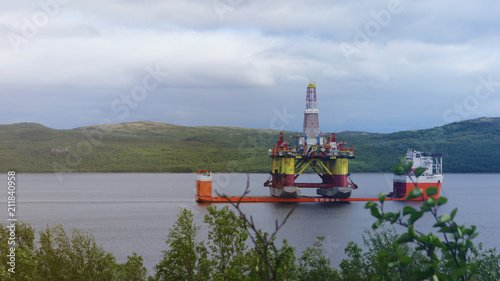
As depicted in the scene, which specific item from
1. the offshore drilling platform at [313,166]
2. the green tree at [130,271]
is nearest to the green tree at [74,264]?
the green tree at [130,271]

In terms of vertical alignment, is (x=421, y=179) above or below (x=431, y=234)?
below

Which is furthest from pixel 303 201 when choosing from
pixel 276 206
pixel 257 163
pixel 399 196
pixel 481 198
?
pixel 257 163

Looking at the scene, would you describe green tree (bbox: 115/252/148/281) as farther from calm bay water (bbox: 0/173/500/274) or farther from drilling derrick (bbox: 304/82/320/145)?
drilling derrick (bbox: 304/82/320/145)

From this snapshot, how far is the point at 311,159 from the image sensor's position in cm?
6225

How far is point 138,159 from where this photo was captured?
6811 inches

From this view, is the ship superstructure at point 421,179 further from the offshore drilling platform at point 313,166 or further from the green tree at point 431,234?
the green tree at point 431,234

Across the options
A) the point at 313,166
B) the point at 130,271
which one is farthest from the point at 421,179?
the point at 130,271

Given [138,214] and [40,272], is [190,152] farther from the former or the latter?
[40,272]

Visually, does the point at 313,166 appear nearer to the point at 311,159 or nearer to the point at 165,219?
the point at 311,159

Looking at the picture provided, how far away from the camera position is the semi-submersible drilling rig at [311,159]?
201 feet

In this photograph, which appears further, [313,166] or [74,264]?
[313,166]

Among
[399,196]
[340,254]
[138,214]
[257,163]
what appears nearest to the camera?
[340,254]

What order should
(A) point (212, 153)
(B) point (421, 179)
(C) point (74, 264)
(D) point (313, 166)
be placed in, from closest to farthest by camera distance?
(C) point (74, 264) → (B) point (421, 179) → (D) point (313, 166) → (A) point (212, 153)

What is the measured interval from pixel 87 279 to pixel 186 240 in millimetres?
4090
